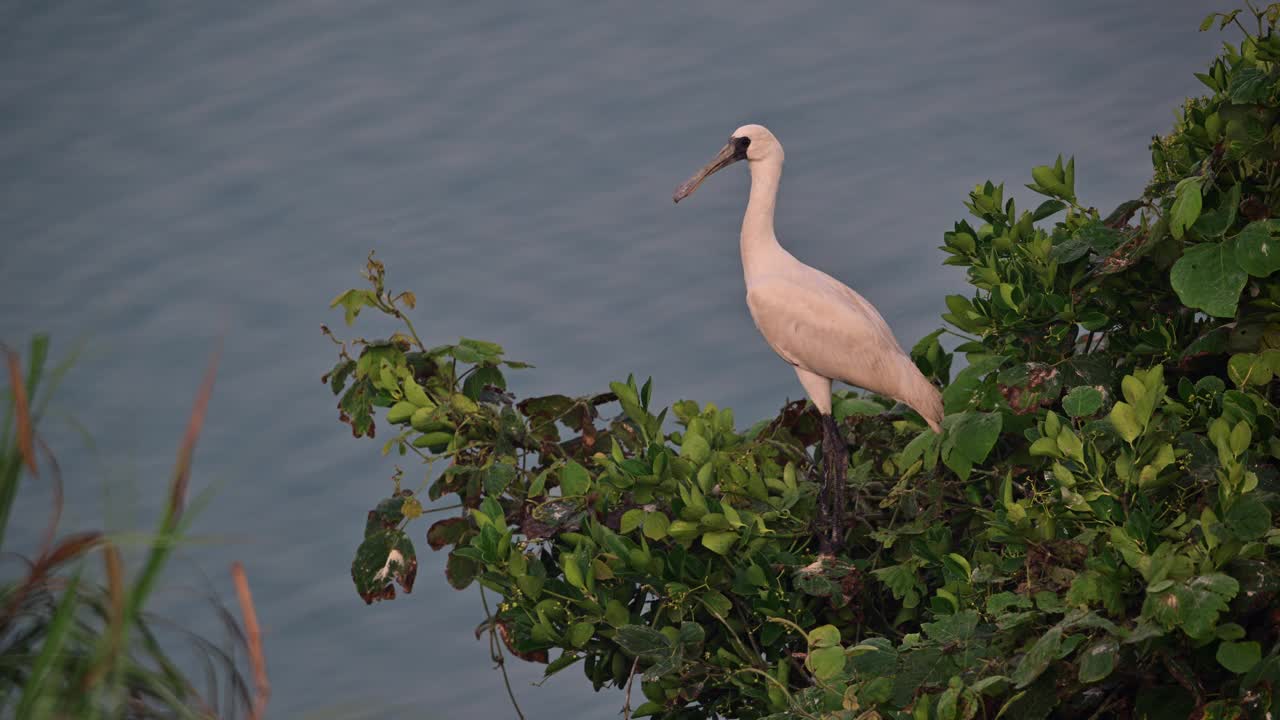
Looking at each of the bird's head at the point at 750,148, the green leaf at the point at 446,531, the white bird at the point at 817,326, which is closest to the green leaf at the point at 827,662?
the white bird at the point at 817,326

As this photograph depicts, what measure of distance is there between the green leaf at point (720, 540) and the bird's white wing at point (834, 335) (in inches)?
25.9

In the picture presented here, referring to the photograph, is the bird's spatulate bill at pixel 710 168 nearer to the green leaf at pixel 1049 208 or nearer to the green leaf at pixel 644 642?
the green leaf at pixel 1049 208

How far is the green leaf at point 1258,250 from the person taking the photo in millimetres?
2447

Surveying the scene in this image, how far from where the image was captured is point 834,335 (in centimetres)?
361

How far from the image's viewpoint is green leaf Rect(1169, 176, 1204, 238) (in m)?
2.52

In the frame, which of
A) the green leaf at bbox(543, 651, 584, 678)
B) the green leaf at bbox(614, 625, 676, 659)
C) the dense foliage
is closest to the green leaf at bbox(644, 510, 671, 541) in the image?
the dense foliage

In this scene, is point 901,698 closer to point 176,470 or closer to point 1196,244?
point 1196,244

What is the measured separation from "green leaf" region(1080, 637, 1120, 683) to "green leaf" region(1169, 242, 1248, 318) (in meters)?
0.59

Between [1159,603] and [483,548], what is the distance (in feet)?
4.10

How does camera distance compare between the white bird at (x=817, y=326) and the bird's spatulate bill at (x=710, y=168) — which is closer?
the white bird at (x=817, y=326)

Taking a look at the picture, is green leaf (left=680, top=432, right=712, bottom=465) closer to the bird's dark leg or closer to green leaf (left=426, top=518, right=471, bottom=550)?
the bird's dark leg

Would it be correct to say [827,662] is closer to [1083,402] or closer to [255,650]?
[1083,402]

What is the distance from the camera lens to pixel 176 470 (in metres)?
1.40

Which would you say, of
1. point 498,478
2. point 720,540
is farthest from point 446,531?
point 720,540
